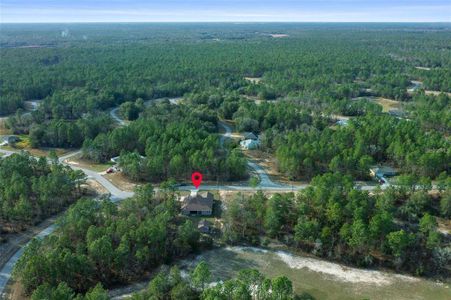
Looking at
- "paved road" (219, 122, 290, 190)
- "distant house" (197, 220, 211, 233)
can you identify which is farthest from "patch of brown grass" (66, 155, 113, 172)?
"distant house" (197, 220, 211, 233)

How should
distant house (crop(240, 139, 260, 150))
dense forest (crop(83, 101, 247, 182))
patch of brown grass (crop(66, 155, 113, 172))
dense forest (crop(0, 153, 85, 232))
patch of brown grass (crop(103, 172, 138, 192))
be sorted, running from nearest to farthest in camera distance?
dense forest (crop(0, 153, 85, 232))
patch of brown grass (crop(103, 172, 138, 192))
dense forest (crop(83, 101, 247, 182))
patch of brown grass (crop(66, 155, 113, 172))
distant house (crop(240, 139, 260, 150))

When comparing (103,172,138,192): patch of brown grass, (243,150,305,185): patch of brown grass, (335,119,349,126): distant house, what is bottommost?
(103,172,138,192): patch of brown grass

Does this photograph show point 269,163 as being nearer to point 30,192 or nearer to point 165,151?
point 165,151

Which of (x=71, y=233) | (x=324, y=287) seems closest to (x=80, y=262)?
(x=71, y=233)

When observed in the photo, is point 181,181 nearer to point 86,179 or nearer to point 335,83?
point 86,179

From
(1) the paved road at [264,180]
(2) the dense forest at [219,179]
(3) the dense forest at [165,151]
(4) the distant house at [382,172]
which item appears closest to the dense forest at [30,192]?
(2) the dense forest at [219,179]

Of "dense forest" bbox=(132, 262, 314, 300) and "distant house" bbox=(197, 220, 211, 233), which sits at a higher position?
"dense forest" bbox=(132, 262, 314, 300)

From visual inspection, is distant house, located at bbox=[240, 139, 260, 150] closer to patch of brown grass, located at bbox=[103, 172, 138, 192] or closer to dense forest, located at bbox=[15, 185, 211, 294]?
patch of brown grass, located at bbox=[103, 172, 138, 192]
